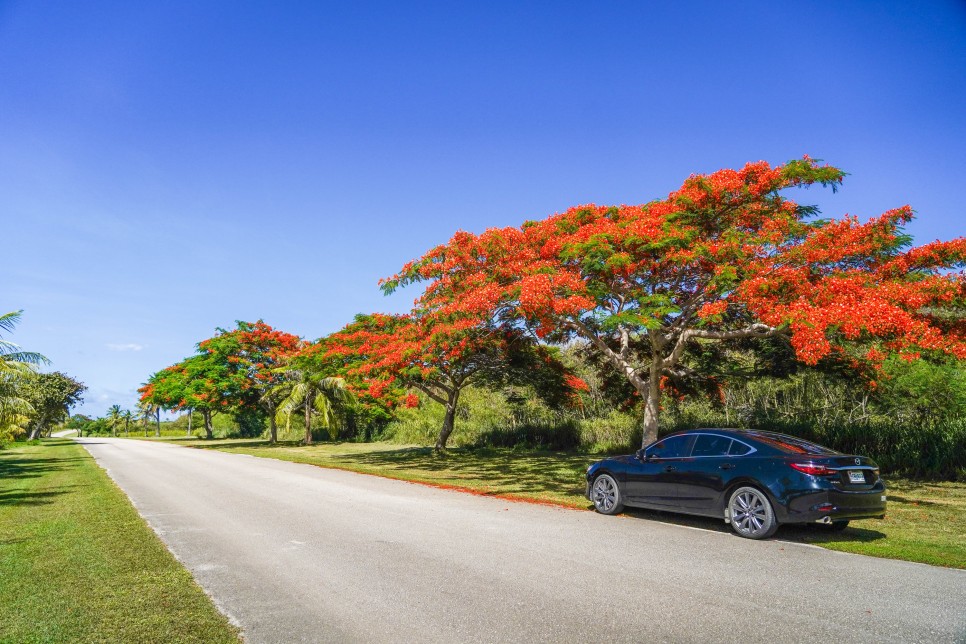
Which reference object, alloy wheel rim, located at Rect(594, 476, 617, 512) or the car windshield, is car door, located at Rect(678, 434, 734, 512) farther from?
alloy wheel rim, located at Rect(594, 476, 617, 512)

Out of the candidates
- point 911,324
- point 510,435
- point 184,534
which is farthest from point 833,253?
point 510,435

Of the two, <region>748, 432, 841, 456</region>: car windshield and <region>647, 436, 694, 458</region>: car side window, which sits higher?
<region>748, 432, 841, 456</region>: car windshield

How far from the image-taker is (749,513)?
25.1 feet

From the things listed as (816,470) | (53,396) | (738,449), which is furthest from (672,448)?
(53,396)

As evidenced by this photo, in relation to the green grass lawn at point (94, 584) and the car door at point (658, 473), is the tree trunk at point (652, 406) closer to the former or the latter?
the car door at point (658, 473)

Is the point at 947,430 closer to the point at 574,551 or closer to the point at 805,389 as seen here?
the point at 805,389

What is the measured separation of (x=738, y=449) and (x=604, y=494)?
2546 millimetres

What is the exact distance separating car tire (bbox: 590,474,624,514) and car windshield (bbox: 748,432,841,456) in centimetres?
241

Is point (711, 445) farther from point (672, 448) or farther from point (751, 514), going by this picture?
point (751, 514)

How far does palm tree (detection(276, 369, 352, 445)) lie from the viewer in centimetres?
3656

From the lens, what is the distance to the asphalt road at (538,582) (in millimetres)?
4277

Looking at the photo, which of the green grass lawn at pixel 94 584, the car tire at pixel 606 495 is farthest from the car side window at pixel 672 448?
the green grass lawn at pixel 94 584

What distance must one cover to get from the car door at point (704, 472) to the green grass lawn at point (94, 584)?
21.2 feet

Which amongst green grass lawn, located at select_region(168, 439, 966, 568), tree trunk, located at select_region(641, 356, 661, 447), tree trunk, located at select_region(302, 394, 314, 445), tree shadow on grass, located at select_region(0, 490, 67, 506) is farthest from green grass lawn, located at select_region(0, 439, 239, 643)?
tree trunk, located at select_region(302, 394, 314, 445)
